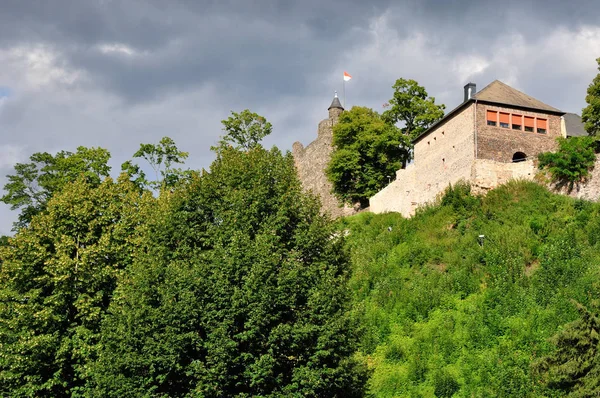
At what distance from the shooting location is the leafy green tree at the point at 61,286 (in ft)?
65.7

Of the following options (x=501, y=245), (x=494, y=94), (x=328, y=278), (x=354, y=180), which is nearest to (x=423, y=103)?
(x=354, y=180)

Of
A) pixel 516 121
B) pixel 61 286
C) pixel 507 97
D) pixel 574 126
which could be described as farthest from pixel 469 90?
pixel 61 286

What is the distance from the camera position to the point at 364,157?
45.7 metres

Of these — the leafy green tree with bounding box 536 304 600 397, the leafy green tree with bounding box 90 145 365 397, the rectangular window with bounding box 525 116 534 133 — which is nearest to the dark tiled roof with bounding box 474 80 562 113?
the rectangular window with bounding box 525 116 534 133

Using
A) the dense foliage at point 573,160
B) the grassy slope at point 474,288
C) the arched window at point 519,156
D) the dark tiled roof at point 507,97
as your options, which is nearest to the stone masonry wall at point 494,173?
the grassy slope at point 474,288

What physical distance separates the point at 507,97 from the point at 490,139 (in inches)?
121

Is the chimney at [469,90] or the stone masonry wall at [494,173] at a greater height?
the chimney at [469,90]

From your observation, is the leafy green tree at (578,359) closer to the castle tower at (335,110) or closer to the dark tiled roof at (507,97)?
the dark tiled roof at (507,97)

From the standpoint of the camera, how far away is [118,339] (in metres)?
18.8

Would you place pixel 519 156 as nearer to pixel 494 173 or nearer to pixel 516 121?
pixel 516 121

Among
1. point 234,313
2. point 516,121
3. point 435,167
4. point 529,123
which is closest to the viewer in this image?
point 234,313

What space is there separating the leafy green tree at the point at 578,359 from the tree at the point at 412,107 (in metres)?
29.4

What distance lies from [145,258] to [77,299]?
290 cm

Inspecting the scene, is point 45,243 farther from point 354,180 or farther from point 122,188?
point 354,180
